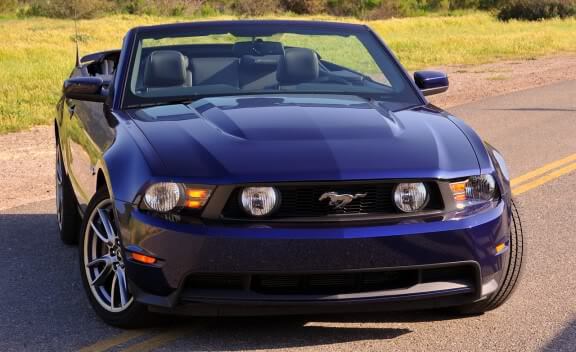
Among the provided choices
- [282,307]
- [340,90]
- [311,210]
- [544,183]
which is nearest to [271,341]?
[282,307]

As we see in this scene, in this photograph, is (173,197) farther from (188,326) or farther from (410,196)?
(410,196)

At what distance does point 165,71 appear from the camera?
6.30 metres

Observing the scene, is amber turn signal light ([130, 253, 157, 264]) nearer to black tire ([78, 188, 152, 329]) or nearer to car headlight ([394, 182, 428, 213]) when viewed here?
black tire ([78, 188, 152, 329])

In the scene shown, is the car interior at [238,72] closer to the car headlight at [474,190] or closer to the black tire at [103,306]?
the black tire at [103,306]

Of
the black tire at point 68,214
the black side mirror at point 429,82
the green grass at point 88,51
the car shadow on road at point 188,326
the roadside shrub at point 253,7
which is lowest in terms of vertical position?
the roadside shrub at point 253,7

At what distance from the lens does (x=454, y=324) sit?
17.3 ft

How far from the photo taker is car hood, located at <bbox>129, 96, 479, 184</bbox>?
4.74 m

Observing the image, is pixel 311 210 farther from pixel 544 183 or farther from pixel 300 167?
pixel 544 183

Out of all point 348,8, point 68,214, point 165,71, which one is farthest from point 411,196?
point 348,8

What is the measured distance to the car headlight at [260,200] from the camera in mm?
4660

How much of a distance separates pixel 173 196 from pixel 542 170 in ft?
20.1

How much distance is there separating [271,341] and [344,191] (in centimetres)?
75

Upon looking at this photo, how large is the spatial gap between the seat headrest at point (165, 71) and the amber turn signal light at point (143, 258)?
1.66 meters


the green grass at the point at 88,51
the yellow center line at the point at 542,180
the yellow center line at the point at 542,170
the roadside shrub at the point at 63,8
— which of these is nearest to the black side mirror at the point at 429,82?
the yellow center line at the point at 542,180
